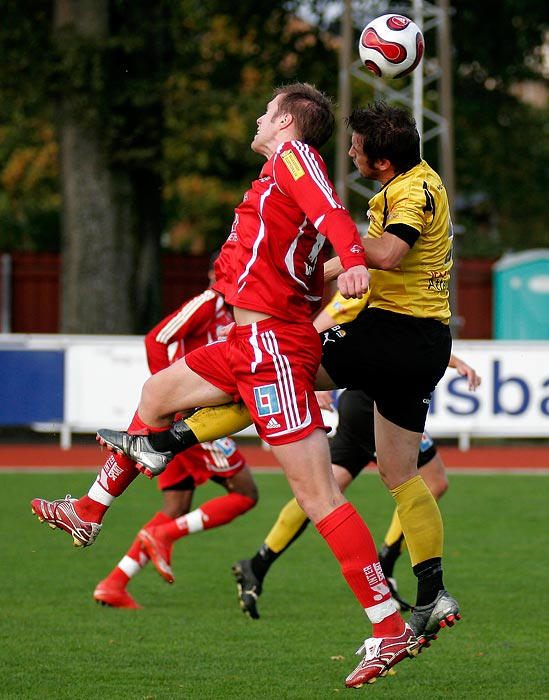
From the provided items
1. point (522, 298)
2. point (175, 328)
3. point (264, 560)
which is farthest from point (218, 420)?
point (522, 298)

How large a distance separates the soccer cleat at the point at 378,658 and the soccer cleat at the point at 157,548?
249 centimetres

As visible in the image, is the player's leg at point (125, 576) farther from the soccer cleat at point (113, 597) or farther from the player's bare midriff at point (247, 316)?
the player's bare midriff at point (247, 316)

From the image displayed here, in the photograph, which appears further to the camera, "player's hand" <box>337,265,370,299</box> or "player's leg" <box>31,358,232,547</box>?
"player's leg" <box>31,358,232,547</box>

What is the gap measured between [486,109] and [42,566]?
67.5 feet

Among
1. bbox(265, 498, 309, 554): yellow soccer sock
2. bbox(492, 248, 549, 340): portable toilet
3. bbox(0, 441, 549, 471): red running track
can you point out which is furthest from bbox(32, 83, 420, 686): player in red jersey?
bbox(492, 248, 549, 340): portable toilet

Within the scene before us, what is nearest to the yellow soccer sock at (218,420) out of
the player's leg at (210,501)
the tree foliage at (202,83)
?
the player's leg at (210,501)

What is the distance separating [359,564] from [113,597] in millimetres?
2790

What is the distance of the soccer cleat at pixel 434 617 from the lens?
212 inches

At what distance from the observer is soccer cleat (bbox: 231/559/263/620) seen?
7.09 m

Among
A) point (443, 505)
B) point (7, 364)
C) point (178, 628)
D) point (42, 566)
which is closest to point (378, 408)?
point (178, 628)

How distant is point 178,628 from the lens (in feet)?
22.5

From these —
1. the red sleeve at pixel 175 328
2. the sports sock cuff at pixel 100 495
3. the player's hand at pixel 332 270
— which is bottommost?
the sports sock cuff at pixel 100 495

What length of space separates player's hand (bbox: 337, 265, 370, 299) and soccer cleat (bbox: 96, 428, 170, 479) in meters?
1.17

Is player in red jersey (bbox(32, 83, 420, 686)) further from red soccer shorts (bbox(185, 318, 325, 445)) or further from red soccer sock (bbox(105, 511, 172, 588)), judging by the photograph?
red soccer sock (bbox(105, 511, 172, 588))
